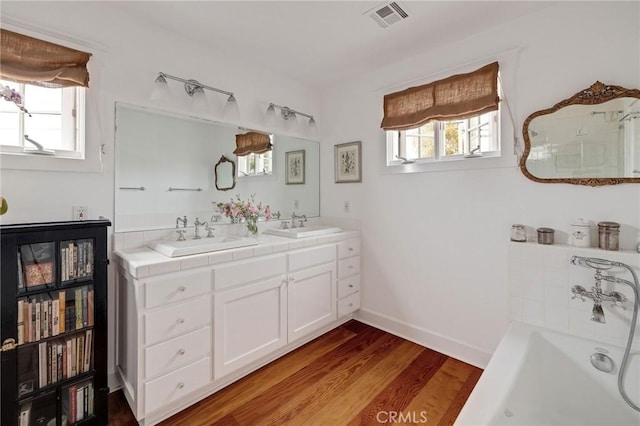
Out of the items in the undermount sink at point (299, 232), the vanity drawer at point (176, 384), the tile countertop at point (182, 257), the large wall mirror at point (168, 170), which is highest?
the large wall mirror at point (168, 170)

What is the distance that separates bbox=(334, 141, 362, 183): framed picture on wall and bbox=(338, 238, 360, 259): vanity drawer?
2.05ft

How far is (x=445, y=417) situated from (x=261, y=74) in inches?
115

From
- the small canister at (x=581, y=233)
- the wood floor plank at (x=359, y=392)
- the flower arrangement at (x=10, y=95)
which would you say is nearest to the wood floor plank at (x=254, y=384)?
the wood floor plank at (x=359, y=392)

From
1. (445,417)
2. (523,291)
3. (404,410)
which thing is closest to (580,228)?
(523,291)

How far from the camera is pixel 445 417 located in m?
1.64

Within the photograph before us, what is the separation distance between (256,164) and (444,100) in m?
1.66

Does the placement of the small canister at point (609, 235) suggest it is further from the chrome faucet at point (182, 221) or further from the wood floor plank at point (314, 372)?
the chrome faucet at point (182, 221)

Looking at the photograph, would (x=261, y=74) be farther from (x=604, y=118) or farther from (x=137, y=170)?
(x=604, y=118)

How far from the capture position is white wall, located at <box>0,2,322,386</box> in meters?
1.53

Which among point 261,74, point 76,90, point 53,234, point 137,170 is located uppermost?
point 261,74

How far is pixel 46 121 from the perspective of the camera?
1.65m

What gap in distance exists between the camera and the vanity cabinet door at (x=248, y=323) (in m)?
1.79

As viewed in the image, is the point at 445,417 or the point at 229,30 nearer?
the point at 445,417

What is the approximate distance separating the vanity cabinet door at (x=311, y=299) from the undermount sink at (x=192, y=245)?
495 mm
